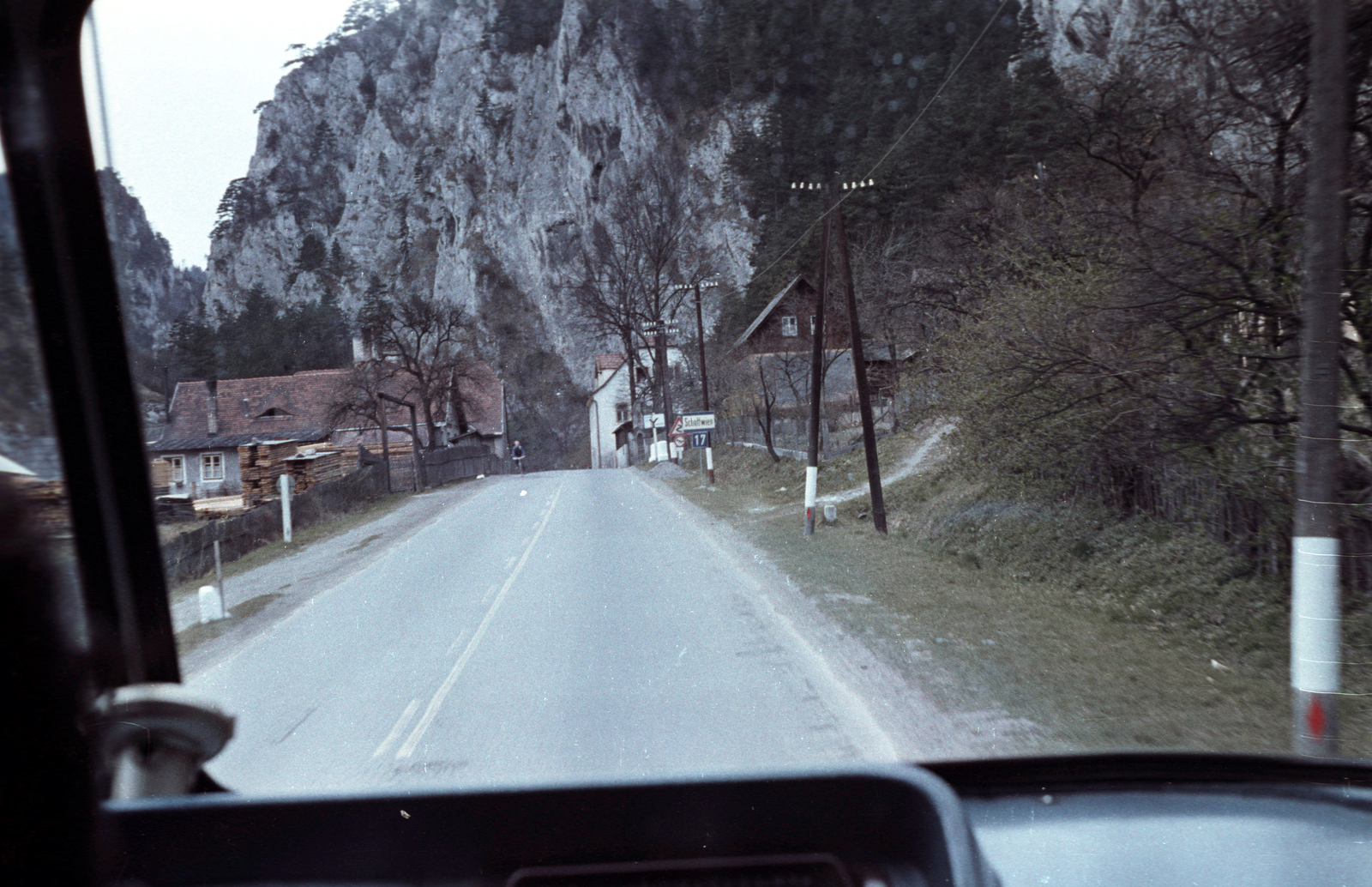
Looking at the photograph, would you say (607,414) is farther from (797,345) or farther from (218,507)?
(218,507)

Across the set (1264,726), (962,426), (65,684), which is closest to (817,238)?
(962,426)

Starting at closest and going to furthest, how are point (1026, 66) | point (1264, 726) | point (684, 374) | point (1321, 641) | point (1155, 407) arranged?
point (1321, 641) < point (1264, 726) < point (1155, 407) < point (1026, 66) < point (684, 374)

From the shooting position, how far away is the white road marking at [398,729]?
5849 millimetres

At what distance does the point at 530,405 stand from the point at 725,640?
266 feet

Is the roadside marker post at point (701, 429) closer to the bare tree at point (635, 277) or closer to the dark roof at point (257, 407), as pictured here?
the bare tree at point (635, 277)

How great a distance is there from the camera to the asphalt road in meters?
5.50

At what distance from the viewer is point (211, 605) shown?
479cm

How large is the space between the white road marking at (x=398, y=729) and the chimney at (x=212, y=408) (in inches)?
128

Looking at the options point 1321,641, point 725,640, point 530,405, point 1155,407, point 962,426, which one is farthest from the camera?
point 530,405

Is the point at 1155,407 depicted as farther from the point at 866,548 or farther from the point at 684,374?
the point at 684,374

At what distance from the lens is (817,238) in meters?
44.9

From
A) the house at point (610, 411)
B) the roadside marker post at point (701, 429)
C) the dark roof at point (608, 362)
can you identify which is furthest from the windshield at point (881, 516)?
the dark roof at point (608, 362)

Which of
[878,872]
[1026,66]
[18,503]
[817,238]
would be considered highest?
[1026,66]

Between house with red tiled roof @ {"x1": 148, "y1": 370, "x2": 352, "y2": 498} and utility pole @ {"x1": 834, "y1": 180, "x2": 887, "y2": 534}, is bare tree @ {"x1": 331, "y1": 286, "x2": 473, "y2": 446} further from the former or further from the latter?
house with red tiled roof @ {"x1": 148, "y1": 370, "x2": 352, "y2": 498}
